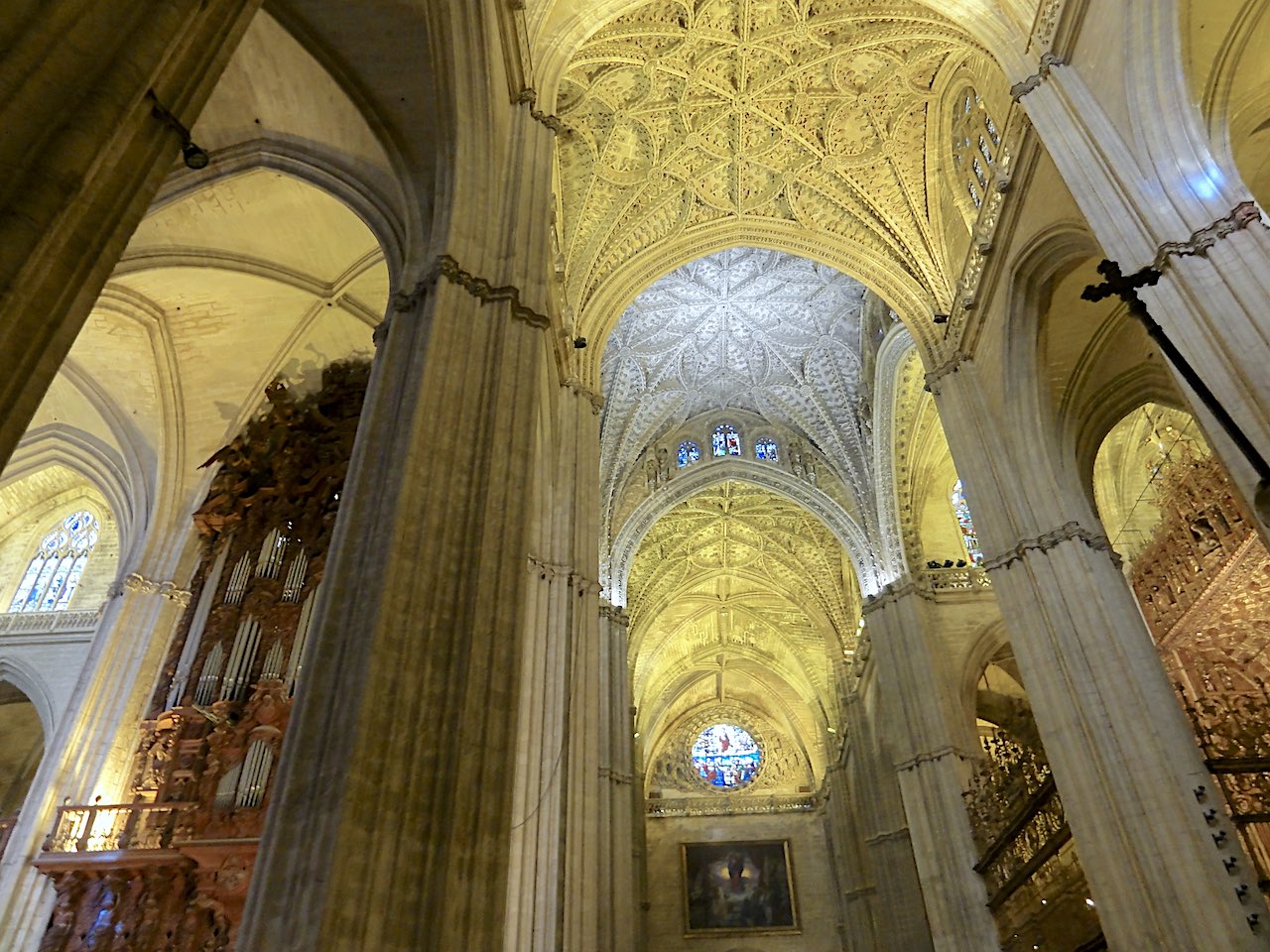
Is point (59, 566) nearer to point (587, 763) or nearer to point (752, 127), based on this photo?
point (587, 763)

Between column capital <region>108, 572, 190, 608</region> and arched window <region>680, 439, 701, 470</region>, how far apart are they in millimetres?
11417

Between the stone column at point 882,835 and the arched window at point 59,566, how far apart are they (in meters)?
15.5

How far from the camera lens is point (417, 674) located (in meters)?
4.65

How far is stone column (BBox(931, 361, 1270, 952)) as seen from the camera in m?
7.07

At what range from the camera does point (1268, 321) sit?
554 centimetres

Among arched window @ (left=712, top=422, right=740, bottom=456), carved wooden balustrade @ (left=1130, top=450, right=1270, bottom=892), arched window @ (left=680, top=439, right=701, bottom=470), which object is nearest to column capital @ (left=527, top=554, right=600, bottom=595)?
carved wooden balustrade @ (left=1130, top=450, right=1270, bottom=892)

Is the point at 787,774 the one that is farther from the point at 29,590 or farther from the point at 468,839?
Result: the point at 468,839

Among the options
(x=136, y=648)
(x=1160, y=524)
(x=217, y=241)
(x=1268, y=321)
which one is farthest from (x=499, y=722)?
(x=1160, y=524)

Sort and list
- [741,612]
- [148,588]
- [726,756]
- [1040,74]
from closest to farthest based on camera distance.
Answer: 1. [1040,74]
2. [148,588]
3. [741,612]
4. [726,756]

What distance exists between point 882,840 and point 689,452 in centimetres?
940

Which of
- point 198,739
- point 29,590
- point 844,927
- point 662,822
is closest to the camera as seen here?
point 198,739

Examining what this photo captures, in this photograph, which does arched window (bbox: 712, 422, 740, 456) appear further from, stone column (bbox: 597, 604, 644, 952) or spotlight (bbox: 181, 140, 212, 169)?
spotlight (bbox: 181, 140, 212, 169)

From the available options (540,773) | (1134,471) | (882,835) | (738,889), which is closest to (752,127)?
(1134,471)

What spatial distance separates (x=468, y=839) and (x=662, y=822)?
21677 millimetres
